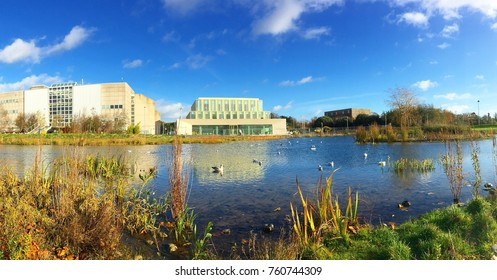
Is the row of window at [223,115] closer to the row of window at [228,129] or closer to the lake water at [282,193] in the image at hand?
the row of window at [228,129]

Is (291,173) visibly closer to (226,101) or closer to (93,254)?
(93,254)

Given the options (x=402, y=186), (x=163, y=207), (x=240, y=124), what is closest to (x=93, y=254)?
(x=163, y=207)

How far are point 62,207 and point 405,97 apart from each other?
135ft

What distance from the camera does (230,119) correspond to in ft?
241

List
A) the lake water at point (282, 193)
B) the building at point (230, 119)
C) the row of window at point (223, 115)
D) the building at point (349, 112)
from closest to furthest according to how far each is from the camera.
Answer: the lake water at point (282, 193) → the building at point (230, 119) → the row of window at point (223, 115) → the building at point (349, 112)

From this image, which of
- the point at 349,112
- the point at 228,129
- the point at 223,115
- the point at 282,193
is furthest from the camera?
the point at 349,112

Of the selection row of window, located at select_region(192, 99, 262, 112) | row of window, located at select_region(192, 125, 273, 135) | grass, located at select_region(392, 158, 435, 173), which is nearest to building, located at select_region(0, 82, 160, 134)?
row of window, located at select_region(192, 125, 273, 135)

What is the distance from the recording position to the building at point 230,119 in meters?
71.6

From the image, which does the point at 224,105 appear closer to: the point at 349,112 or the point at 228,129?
the point at 228,129

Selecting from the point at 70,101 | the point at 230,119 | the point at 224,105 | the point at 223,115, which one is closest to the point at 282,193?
the point at 230,119

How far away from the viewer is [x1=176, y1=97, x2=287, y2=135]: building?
71.6 m

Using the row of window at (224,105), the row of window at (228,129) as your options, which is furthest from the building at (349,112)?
the row of window at (224,105)

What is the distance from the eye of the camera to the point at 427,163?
1202cm

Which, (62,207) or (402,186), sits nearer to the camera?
(62,207)
